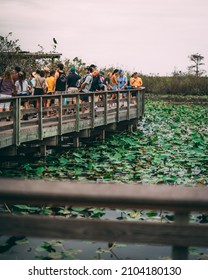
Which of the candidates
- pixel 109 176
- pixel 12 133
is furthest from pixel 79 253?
pixel 12 133

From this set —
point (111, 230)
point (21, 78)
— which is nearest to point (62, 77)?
point (21, 78)

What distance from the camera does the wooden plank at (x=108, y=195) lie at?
2248 mm

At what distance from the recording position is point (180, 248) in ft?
7.72

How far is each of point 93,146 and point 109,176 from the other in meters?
5.72

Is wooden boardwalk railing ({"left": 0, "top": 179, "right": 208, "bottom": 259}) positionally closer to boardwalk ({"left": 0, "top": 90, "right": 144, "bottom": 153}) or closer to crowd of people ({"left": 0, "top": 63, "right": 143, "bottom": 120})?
boardwalk ({"left": 0, "top": 90, "right": 144, "bottom": 153})

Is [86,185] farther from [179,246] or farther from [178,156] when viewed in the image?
[178,156]

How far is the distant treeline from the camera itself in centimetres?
4606

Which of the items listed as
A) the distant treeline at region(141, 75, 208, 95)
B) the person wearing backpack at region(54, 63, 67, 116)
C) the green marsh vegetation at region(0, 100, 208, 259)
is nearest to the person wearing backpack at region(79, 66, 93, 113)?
the person wearing backpack at region(54, 63, 67, 116)

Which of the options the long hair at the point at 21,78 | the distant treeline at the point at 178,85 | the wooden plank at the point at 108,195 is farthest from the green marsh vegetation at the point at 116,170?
the distant treeline at the point at 178,85

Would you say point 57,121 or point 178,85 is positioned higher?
point 178,85

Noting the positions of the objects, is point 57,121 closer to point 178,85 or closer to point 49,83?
point 49,83

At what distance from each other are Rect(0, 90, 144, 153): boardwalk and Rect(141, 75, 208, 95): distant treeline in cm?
2849

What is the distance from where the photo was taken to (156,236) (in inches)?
92.4

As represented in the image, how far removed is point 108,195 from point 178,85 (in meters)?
45.3
